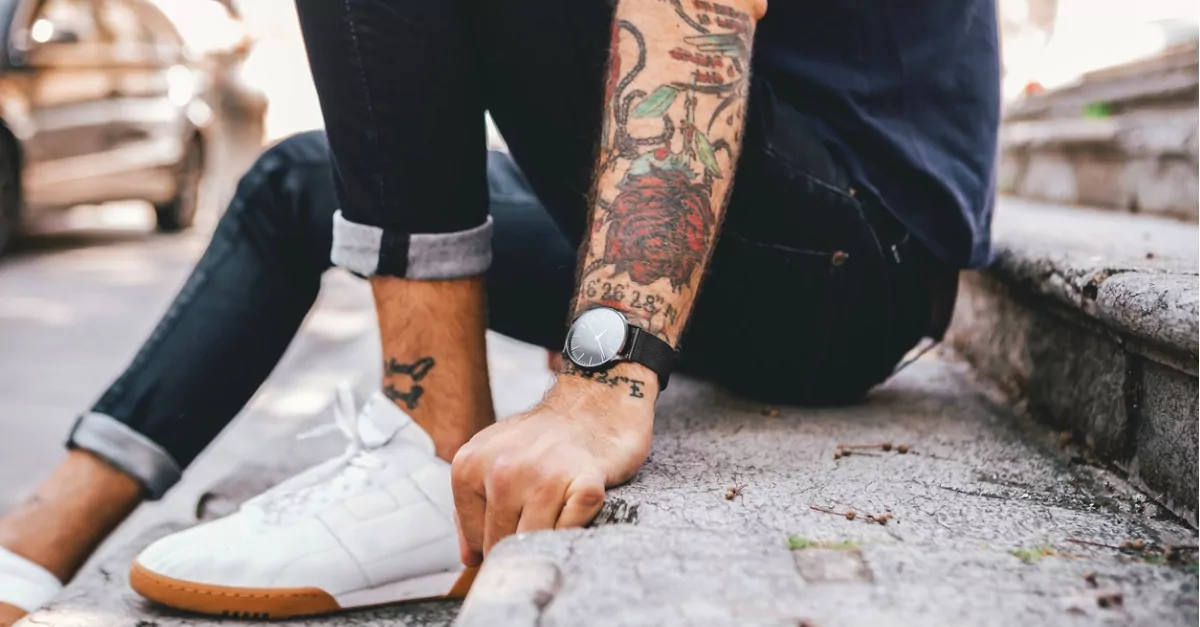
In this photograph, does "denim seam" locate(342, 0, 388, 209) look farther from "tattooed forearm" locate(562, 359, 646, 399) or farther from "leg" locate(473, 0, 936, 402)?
"tattooed forearm" locate(562, 359, 646, 399)

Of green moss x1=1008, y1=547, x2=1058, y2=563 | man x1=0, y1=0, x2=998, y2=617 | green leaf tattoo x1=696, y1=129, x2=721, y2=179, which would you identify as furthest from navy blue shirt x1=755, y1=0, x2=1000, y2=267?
green moss x1=1008, y1=547, x2=1058, y2=563

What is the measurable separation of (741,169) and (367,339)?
2.39 metres

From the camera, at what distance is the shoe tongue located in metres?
1.17

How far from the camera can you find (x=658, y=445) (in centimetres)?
115

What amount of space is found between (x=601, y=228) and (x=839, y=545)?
0.38 meters

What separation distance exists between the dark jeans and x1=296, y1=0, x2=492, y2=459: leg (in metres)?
0.24

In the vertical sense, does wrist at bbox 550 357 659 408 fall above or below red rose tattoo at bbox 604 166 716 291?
below

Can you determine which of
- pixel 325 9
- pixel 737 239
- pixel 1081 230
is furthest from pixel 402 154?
pixel 1081 230

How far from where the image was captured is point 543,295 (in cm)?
144

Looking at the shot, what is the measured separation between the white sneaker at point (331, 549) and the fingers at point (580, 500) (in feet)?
1.00

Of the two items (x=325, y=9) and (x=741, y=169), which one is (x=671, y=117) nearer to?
(x=741, y=169)

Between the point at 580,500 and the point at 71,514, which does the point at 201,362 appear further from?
the point at 580,500

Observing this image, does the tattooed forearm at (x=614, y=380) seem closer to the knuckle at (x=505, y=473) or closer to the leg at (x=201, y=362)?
the knuckle at (x=505, y=473)

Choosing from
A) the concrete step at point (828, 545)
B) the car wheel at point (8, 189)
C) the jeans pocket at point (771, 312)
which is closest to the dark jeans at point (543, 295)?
the jeans pocket at point (771, 312)
